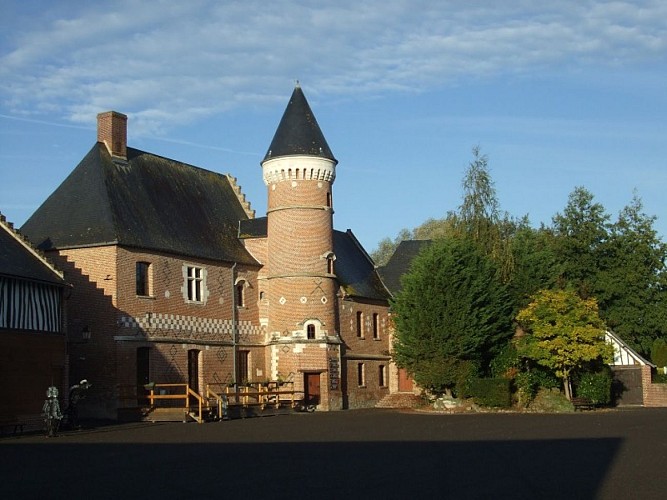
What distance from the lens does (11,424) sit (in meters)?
24.6

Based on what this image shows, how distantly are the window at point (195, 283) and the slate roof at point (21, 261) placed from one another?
26.2 feet

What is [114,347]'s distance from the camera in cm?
3155

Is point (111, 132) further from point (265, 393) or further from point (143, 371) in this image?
point (265, 393)

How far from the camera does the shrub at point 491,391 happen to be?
34875 millimetres

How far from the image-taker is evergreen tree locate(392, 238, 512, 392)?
35312 mm

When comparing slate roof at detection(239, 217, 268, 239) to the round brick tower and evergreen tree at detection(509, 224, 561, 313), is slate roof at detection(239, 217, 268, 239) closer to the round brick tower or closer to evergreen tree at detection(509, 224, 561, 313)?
the round brick tower

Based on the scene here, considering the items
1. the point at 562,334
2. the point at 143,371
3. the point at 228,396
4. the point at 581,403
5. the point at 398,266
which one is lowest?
the point at 581,403

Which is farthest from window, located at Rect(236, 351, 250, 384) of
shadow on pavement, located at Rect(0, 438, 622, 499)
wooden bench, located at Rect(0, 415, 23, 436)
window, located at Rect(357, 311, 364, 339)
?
shadow on pavement, located at Rect(0, 438, 622, 499)

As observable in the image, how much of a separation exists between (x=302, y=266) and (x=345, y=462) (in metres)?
23.0

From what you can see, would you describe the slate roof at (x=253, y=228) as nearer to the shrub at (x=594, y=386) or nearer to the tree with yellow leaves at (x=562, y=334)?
the tree with yellow leaves at (x=562, y=334)

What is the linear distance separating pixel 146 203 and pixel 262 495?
2481 cm

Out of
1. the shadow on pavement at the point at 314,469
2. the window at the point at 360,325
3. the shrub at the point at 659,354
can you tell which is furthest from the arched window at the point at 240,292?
the shrub at the point at 659,354

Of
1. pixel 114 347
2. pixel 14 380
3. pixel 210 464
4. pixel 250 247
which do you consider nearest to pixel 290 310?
pixel 250 247

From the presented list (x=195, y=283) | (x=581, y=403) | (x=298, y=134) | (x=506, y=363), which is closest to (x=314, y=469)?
(x=195, y=283)
